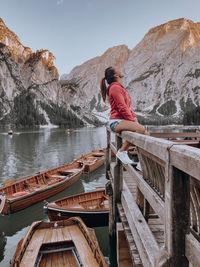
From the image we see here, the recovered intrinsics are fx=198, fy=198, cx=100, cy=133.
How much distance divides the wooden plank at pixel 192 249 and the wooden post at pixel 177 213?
5cm

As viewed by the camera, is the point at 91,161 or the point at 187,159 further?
the point at 91,161

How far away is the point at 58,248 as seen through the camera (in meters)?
7.52

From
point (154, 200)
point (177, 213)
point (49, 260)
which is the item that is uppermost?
point (177, 213)

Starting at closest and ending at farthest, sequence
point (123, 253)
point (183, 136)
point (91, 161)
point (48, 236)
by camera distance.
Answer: point (123, 253), point (48, 236), point (183, 136), point (91, 161)

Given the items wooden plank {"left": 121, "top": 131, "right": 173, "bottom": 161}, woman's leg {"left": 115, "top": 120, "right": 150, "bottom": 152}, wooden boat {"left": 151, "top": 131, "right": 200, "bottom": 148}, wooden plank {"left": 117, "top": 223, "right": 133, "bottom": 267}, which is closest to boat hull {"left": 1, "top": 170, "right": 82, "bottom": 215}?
wooden boat {"left": 151, "top": 131, "right": 200, "bottom": 148}

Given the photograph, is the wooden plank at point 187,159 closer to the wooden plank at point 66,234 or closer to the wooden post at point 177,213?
the wooden post at point 177,213

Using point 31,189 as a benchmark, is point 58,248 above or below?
above

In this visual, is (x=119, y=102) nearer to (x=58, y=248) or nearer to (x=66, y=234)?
(x=58, y=248)

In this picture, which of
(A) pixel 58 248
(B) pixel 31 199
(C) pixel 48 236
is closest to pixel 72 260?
(A) pixel 58 248

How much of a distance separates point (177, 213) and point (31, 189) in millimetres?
15930

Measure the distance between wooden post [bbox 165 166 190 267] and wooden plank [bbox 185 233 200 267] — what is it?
0.05 m

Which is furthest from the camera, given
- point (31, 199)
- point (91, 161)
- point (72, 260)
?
point (91, 161)

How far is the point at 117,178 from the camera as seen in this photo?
5699 millimetres

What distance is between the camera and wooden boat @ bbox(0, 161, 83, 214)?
43.6 feet
